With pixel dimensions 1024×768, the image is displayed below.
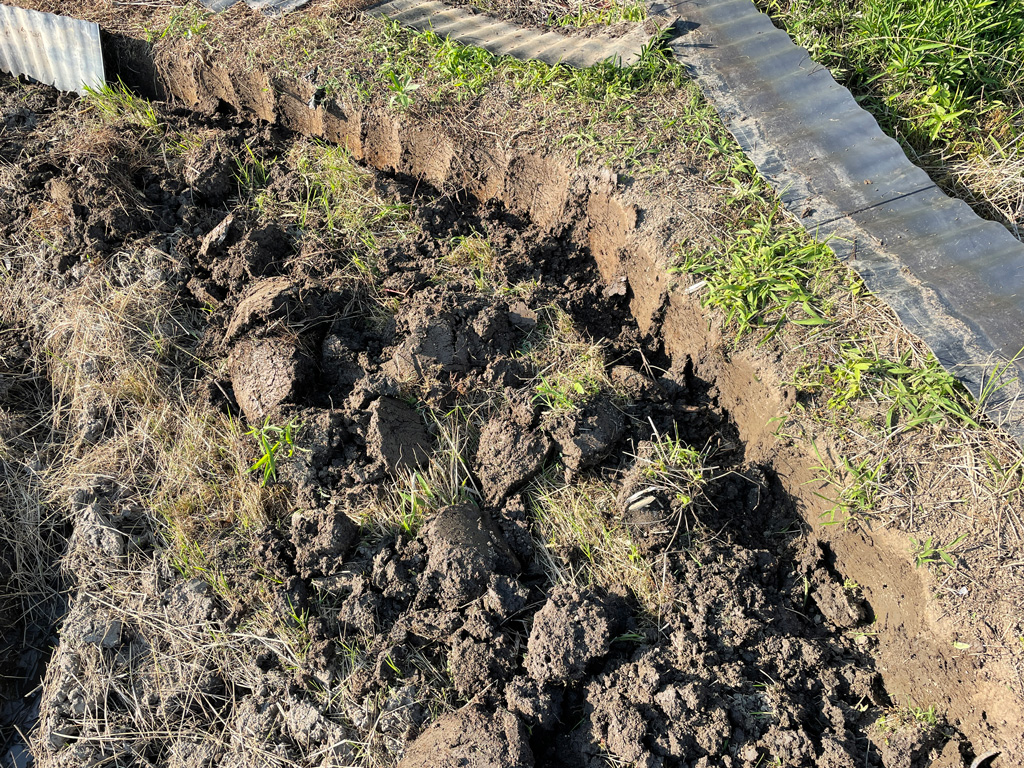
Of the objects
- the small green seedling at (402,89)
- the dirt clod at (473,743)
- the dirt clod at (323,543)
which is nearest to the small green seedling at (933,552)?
the dirt clod at (473,743)

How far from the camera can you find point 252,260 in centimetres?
323

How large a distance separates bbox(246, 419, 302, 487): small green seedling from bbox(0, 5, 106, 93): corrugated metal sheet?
2.72 metres

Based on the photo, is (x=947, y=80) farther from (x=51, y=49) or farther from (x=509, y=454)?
(x=51, y=49)

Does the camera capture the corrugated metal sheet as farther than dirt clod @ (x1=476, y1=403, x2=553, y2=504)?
Yes

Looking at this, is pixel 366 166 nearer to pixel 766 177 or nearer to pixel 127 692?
pixel 766 177

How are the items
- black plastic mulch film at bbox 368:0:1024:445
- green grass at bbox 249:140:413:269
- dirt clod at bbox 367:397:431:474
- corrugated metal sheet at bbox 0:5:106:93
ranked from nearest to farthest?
1. black plastic mulch film at bbox 368:0:1024:445
2. dirt clod at bbox 367:397:431:474
3. green grass at bbox 249:140:413:269
4. corrugated metal sheet at bbox 0:5:106:93

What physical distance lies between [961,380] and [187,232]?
11.4 ft

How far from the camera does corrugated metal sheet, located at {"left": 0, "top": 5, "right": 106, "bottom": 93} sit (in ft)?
13.4

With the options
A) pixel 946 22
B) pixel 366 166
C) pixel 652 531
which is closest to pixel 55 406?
pixel 366 166

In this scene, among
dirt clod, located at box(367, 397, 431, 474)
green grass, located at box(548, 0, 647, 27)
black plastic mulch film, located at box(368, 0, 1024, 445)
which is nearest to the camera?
black plastic mulch film, located at box(368, 0, 1024, 445)

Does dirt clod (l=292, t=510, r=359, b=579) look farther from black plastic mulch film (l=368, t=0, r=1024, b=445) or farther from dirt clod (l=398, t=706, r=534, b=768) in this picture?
black plastic mulch film (l=368, t=0, r=1024, b=445)

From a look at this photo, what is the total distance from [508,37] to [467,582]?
295 centimetres

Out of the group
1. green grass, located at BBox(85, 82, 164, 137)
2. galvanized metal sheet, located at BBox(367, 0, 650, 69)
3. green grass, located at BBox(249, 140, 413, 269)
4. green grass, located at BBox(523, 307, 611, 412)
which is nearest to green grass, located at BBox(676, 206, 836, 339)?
green grass, located at BBox(523, 307, 611, 412)

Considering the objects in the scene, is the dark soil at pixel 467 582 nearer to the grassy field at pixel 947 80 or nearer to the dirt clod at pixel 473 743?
the dirt clod at pixel 473 743
